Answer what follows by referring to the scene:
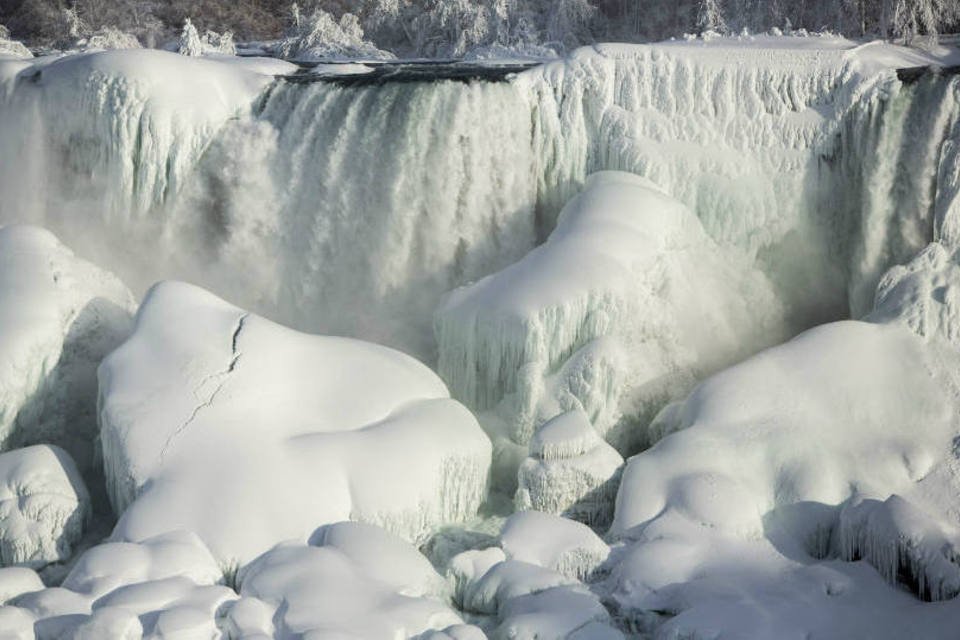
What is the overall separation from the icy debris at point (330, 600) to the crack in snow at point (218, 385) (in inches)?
38.6

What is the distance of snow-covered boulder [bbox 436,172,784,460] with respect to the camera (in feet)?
22.6

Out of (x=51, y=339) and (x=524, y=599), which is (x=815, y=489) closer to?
(x=524, y=599)

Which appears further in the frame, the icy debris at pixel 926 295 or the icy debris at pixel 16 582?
the icy debris at pixel 926 295

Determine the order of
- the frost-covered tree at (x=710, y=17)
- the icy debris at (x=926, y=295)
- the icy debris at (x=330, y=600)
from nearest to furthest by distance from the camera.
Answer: the icy debris at (x=330, y=600), the icy debris at (x=926, y=295), the frost-covered tree at (x=710, y=17)

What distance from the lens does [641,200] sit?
24.7 feet

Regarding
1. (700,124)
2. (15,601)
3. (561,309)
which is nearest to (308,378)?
(561,309)

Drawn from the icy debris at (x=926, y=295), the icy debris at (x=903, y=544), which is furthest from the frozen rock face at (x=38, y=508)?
the icy debris at (x=926, y=295)

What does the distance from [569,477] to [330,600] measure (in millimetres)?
1746

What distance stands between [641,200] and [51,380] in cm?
382

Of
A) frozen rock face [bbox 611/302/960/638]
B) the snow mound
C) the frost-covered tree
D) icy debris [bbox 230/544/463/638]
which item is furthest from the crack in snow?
the frost-covered tree

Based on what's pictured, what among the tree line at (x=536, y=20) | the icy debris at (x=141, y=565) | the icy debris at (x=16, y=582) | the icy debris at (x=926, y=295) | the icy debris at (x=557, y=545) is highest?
the tree line at (x=536, y=20)

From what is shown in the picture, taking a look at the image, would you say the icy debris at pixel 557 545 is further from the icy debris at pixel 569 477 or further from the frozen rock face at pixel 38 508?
the frozen rock face at pixel 38 508

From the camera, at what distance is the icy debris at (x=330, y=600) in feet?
16.1

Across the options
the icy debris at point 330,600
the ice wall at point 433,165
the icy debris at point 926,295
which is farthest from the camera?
the ice wall at point 433,165
